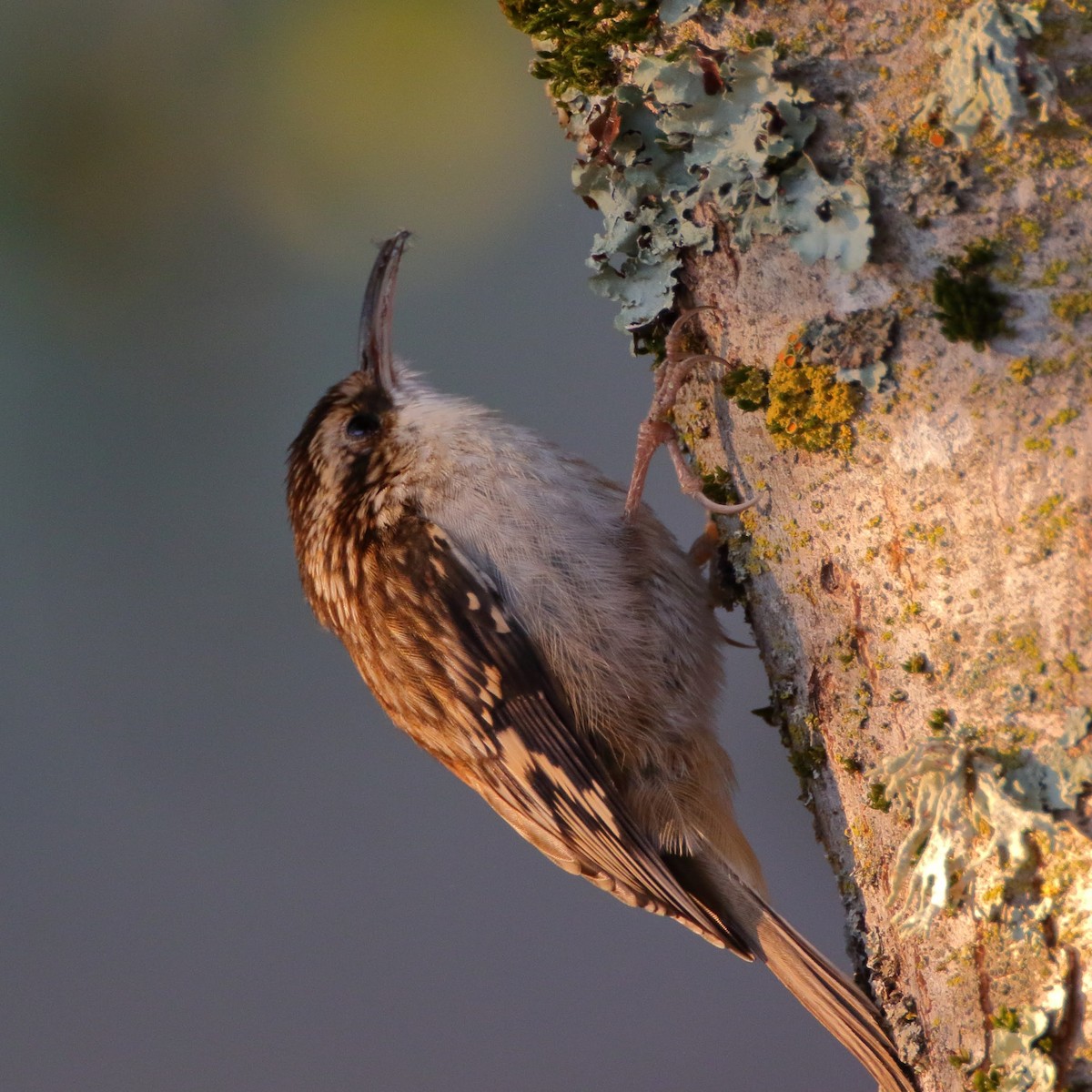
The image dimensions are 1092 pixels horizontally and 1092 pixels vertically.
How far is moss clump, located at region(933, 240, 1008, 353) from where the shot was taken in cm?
98

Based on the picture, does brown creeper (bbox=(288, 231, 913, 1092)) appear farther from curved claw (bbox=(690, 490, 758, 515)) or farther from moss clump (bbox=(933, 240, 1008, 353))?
moss clump (bbox=(933, 240, 1008, 353))

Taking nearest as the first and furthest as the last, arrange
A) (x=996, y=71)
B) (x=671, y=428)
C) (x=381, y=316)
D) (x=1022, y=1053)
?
(x=996, y=71) < (x=1022, y=1053) < (x=671, y=428) < (x=381, y=316)

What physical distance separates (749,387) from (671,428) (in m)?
0.36

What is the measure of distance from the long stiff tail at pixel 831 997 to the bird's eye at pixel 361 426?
0.96 metres

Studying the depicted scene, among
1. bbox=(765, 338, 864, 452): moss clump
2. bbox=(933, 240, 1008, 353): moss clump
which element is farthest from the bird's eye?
bbox=(933, 240, 1008, 353): moss clump

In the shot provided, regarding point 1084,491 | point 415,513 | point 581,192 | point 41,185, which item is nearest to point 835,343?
point 1084,491

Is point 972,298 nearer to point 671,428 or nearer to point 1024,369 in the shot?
point 1024,369

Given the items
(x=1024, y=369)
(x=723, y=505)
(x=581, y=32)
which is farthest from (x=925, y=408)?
(x=581, y=32)

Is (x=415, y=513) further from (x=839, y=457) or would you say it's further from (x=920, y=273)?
(x=920, y=273)

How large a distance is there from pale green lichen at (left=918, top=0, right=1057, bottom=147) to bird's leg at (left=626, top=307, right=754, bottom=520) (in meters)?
0.37

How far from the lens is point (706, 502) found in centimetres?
138

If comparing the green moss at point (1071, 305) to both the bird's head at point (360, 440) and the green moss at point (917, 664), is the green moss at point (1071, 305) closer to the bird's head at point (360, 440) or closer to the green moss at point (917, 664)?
the green moss at point (917, 664)

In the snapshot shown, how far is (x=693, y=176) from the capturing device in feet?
3.91

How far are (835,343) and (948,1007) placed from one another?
0.69 m
